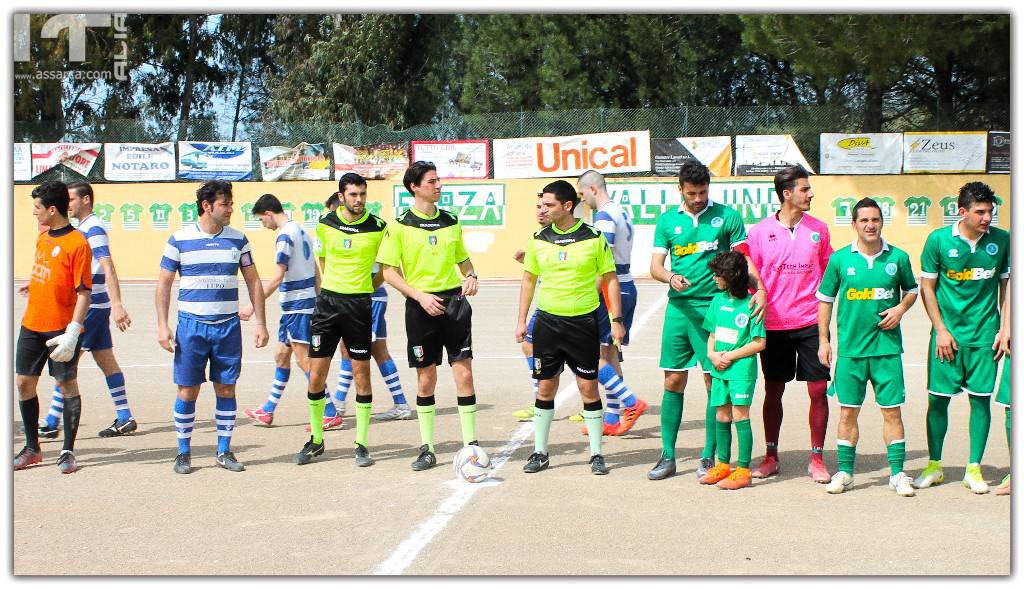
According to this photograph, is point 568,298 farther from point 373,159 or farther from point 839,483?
point 373,159

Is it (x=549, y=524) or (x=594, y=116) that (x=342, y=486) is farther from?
(x=594, y=116)

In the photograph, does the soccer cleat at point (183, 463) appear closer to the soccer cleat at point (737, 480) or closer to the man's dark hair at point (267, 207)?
the man's dark hair at point (267, 207)

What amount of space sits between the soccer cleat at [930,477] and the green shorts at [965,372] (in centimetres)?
50

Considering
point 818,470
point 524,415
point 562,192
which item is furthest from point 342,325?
point 818,470

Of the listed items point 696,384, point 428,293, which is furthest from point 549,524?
point 696,384

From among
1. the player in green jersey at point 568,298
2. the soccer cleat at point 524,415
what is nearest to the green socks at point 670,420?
the player in green jersey at point 568,298

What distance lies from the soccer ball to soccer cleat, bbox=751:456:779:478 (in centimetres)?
184

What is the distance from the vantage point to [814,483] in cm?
745

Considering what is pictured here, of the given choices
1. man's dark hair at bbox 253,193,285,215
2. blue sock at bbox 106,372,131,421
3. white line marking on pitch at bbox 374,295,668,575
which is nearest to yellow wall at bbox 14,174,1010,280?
man's dark hair at bbox 253,193,285,215

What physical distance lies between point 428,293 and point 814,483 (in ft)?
9.62

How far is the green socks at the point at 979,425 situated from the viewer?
7164 millimetres

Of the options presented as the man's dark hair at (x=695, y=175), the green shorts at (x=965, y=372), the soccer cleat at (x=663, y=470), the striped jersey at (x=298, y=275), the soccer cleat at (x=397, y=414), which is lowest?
the soccer cleat at (x=663, y=470)

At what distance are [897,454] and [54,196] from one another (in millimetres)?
6010

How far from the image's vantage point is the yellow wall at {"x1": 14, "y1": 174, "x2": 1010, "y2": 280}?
1055 inches
